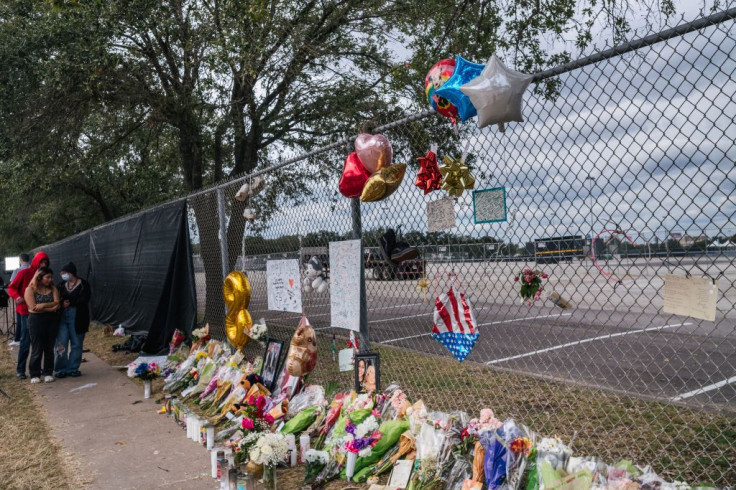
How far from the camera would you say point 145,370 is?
7.04 m

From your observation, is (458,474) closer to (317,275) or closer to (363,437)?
(363,437)

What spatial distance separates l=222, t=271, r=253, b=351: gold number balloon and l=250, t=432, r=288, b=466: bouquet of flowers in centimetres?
233

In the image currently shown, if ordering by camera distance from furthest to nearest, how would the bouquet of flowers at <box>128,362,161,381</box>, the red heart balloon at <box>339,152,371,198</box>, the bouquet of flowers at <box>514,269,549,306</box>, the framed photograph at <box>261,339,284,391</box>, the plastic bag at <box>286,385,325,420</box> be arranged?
the bouquet of flowers at <box>128,362,161,381</box>
the framed photograph at <box>261,339,284,391</box>
the plastic bag at <box>286,385,325,420</box>
the red heart balloon at <box>339,152,371,198</box>
the bouquet of flowers at <box>514,269,549,306</box>

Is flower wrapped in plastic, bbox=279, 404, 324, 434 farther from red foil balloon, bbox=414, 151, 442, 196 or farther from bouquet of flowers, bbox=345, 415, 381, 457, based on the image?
red foil balloon, bbox=414, 151, 442, 196

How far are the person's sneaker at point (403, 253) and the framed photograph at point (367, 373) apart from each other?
0.81 meters

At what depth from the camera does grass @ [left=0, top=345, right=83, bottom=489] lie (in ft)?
13.4

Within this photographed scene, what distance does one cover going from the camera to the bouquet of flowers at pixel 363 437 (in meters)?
3.69

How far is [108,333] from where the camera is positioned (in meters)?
12.4

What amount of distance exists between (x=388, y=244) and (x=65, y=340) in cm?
655

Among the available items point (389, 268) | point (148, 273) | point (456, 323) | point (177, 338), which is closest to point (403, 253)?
point (389, 268)

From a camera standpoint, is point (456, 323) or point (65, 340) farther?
point (65, 340)

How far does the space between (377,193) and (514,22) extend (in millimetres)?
4556

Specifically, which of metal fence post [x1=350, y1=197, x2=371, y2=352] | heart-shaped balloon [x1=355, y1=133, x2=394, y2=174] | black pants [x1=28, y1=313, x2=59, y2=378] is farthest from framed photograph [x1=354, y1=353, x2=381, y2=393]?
black pants [x1=28, y1=313, x2=59, y2=378]

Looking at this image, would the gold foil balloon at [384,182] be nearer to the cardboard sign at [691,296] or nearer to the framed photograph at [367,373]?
the framed photograph at [367,373]
